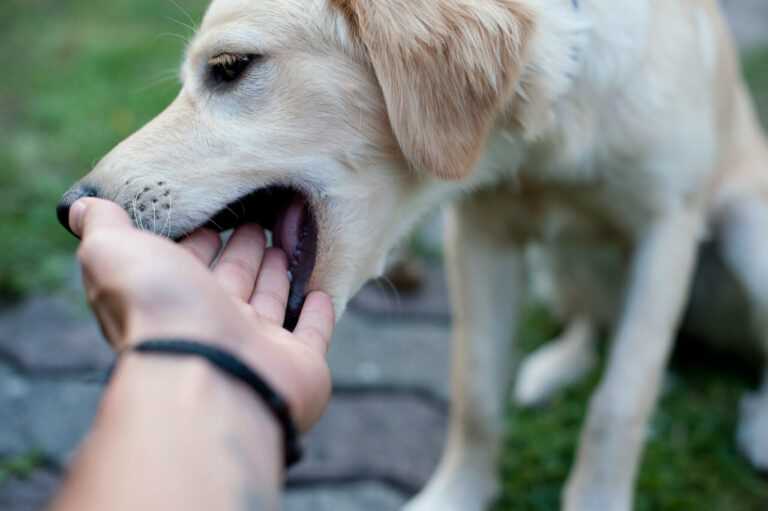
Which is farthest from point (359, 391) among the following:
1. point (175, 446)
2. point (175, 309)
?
point (175, 446)

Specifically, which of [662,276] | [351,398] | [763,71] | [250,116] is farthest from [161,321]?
[763,71]

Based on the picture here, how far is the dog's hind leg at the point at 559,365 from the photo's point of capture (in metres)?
2.89

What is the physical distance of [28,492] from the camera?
2281 millimetres

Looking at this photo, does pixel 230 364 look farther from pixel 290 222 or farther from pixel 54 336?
pixel 54 336

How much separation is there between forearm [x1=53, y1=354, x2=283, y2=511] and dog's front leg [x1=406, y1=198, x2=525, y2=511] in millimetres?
1340

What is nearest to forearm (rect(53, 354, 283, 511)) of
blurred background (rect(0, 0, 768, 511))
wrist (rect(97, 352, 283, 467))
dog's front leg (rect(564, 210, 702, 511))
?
wrist (rect(97, 352, 283, 467))

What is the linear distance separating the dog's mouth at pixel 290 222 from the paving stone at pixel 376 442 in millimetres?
859

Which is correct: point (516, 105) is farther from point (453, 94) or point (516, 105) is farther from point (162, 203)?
point (162, 203)

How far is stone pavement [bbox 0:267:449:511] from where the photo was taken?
7.93ft

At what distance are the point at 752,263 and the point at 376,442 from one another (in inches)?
45.7

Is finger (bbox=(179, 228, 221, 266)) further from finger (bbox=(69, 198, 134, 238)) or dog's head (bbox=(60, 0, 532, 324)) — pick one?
finger (bbox=(69, 198, 134, 238))

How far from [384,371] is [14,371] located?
1.13 meters

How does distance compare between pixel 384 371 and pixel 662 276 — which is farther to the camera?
pixel 384 371

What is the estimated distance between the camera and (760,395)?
2756mm
